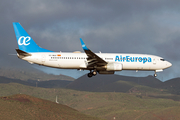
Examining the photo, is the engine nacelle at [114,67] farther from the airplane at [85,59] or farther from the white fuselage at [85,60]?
the white fuselage at [85,60]

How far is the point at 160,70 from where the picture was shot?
198 feet

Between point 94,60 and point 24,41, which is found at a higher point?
point 24,41

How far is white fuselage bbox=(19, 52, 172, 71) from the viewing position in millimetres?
55281

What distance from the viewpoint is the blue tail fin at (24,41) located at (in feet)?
190

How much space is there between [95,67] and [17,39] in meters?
18.5

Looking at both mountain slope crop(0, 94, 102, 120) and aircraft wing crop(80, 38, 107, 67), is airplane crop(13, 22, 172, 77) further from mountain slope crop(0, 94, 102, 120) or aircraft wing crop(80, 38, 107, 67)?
mountain slope crop(0, 94, 102, 120)

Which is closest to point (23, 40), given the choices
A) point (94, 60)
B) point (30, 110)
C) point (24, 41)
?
point (24, 41)

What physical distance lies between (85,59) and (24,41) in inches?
568

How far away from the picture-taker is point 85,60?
55656 millimetres

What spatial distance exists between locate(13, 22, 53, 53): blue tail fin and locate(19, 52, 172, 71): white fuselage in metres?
2.71

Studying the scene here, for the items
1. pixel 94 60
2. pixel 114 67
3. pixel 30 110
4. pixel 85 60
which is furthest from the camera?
pixel 30 110

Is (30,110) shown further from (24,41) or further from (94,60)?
(94,60)

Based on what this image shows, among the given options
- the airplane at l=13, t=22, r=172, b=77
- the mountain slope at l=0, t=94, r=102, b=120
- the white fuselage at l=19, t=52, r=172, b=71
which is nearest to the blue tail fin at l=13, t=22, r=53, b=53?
the airplane at l=13, t=22, r=172, b=77

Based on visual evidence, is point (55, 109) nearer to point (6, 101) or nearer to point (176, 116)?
point (6, 101)
